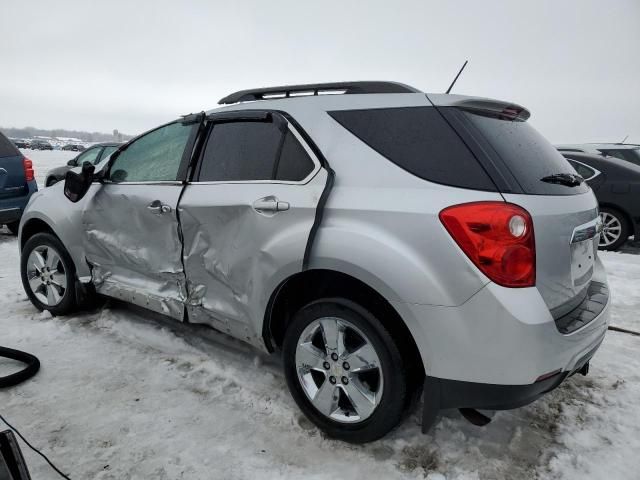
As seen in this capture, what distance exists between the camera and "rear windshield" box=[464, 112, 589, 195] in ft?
6.32

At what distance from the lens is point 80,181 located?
3.43 metres

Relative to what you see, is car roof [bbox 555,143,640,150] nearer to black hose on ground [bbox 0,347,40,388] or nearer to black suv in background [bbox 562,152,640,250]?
black suv in background [bbox 562,152,640,250]

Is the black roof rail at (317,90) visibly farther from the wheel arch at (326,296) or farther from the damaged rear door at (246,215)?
the wheel arch at (326,296)

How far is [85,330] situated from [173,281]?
3.76 ft

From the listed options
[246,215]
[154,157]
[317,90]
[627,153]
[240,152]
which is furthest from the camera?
[627,153]

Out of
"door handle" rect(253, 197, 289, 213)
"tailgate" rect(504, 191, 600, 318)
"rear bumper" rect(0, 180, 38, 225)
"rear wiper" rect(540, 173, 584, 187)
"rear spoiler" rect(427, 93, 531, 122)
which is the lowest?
"rear bumper" rect(0, 180, 38, 225)

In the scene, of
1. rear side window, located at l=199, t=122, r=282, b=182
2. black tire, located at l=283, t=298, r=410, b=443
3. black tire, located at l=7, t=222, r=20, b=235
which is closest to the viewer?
black tire, located at l=283, t=298, r=410, b=443

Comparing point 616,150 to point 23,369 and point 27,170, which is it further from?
point 27,170

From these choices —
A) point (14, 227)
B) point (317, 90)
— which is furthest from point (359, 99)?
point (14, 227)

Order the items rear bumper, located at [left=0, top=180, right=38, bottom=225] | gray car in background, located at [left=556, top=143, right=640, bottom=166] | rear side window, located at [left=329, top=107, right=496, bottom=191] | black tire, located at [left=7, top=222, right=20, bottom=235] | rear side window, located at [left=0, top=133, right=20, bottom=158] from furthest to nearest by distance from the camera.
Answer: gray car in background, located at [left=556, top=143, right=640, bottom=166] → black tire, located at [left=7, top=222, right=20, bottom=235] → rear side window, located at [left=0, top=133, right=20, bottom=158] → rear bumper, located at [left=0, top=180, right=38, bottom=225] → rear side window, located at [left=329, top=107, right=496, bottom=191]

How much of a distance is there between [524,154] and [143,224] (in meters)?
2.39

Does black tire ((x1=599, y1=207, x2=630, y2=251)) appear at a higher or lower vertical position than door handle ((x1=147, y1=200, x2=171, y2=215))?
lower

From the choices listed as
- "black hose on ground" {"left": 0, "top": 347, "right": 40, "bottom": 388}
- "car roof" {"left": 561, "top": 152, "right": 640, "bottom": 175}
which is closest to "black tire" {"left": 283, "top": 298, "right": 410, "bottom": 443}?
"black hose on ground" {"left": 0, "top": 347, "right": 40, "bottom": 388}

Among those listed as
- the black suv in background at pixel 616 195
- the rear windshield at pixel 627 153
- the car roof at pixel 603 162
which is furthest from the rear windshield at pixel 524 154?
the rear windshield at pixel 627 153
